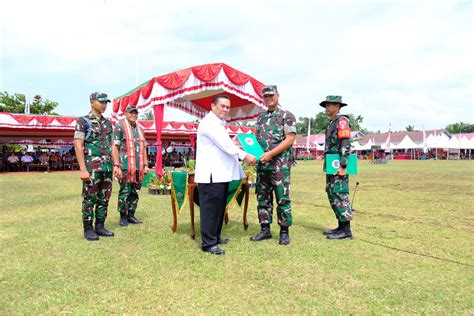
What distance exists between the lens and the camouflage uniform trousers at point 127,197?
15.5 ft

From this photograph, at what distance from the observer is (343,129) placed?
12.9 ft

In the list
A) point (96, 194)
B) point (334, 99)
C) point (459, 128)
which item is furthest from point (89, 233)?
point (459, 128)

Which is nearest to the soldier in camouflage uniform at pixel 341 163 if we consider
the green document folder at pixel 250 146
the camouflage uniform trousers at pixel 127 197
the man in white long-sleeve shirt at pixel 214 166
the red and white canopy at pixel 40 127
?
the green document folder at pixel 250 146

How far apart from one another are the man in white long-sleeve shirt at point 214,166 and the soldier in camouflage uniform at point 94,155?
1323mm

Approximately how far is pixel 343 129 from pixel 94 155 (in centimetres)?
303

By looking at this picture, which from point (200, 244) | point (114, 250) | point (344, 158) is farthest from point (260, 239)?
A: point (114, 250)

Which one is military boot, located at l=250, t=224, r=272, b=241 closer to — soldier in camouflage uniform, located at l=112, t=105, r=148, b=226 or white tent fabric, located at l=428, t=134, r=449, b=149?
soldier in camouflage uniform, located at l=112, t=105, r=148, b=226

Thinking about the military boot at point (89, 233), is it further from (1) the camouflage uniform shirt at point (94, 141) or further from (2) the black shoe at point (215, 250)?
(2) the black shoe at point (215, 250)

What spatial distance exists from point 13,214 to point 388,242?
235 inches

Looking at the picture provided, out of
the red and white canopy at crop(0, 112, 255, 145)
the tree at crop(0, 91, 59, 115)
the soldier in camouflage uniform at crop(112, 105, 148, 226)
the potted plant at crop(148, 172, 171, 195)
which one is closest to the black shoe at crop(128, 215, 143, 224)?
the soldier in camouflage uniform at crop(112, 105, 148, 226)

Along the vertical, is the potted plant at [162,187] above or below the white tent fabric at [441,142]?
below

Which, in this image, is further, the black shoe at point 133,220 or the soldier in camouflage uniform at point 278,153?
the black shoe at point 133,220

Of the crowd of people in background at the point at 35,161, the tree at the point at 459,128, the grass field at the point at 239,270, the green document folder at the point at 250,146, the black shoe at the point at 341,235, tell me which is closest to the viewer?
the grass field at the point at 239,270

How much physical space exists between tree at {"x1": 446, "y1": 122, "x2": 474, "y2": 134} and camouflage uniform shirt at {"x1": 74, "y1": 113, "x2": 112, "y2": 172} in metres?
78.7
